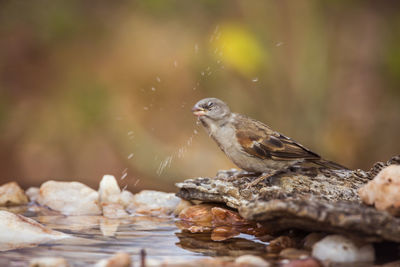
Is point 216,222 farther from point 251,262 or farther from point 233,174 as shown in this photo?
point 251,262

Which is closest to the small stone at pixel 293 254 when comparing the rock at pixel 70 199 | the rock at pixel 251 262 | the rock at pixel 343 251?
the rock at pixel 343 251

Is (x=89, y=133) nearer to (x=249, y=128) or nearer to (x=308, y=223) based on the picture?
(x=249, y=128)

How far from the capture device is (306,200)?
8.73 feet

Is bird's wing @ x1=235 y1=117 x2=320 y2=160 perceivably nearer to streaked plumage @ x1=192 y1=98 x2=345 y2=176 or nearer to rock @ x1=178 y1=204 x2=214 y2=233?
streaked plumage @ x1=192 y1=98 x2=345 y2=176

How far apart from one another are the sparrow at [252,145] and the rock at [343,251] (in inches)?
44.3

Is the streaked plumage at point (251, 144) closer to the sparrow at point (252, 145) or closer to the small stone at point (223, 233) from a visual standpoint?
the sparrow at point (252, 145)

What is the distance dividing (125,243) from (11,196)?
178 centimetres

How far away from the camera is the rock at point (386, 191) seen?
2719 millimetres

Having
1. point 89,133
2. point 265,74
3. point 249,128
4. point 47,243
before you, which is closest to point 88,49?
point 89,133

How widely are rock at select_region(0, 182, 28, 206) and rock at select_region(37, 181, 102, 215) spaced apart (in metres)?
0.14

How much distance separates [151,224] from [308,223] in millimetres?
1293

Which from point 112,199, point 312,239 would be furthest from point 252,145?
point 112,199

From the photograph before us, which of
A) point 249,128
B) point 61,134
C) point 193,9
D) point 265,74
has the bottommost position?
point 249,128

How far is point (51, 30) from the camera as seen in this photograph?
24.8 ft
